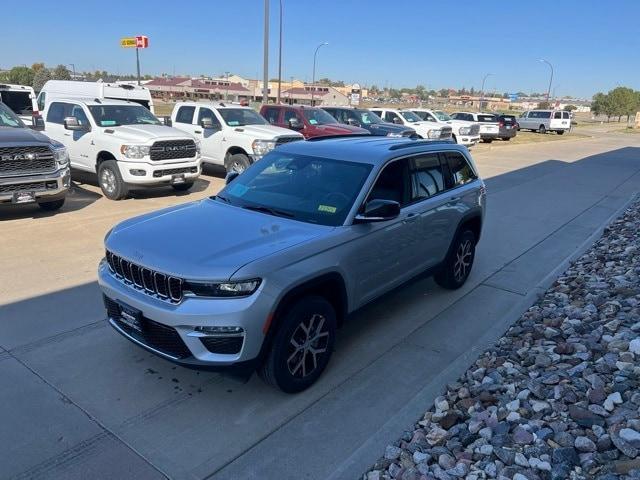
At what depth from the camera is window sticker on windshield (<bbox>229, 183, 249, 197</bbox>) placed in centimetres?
458

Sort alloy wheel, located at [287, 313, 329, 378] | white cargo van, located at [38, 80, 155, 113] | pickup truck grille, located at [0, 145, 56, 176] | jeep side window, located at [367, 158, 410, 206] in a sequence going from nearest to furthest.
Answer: alloy wheel, located at [287, 313, 329, 378]
jeep side window, located at [367, 158, 410, 206]
pickup truck grille, located at [0, 145, 56, 176]
white cargo van, located at [38, 80, 155, 113]

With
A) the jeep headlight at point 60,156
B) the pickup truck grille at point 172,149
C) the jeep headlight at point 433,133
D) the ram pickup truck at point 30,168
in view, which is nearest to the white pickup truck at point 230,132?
the pickup truck grille at point 172,149

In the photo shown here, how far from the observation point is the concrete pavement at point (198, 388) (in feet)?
9.95

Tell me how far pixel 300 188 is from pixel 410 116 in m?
19.6

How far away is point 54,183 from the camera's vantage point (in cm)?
820

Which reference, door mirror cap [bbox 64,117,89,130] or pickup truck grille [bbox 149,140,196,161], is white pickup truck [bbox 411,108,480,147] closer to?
pickup truck grille [bbox 149,140,196,161]

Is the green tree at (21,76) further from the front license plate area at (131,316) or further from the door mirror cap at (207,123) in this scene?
the front license plate area at (131,316)

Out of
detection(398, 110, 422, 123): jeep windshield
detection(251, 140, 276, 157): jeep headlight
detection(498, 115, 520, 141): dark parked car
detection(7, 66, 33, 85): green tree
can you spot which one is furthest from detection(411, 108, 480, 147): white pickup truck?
detection(7, 66, 33, 85): green tree

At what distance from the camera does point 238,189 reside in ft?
15.3

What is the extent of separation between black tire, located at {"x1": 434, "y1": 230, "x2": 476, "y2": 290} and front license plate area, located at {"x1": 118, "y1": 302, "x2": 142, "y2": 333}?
3.20 meters

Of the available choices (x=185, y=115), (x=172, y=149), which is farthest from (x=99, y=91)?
(x=172, y=149)

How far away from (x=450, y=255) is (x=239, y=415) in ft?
9.77

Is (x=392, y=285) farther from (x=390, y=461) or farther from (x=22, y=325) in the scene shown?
(x=22, y=325)

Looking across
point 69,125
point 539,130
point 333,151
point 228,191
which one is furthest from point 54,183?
point 539,130
